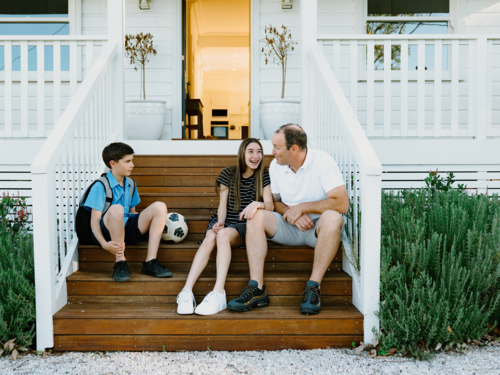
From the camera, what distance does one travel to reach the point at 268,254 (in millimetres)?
2670

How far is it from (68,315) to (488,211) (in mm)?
2864

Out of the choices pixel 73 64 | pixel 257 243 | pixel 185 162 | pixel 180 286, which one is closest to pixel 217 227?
pixel 257 243

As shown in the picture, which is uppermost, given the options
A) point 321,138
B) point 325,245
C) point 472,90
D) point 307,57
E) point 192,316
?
point 307,57

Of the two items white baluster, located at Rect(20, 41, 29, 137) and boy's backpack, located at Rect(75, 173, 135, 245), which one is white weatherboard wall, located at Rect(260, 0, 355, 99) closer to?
white baluster, located at Rect(20, 41, 29, 137)

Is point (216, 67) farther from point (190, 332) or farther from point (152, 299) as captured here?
point (190, 332)

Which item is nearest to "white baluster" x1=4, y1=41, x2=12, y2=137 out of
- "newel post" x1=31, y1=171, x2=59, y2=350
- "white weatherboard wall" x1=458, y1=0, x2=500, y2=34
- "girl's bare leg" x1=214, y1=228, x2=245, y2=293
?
"newel post" x1=31, y1=171, x2=59, y2=350

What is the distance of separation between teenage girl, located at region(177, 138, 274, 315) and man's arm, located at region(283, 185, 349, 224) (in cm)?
20

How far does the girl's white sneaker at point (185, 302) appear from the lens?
2215 millimetres

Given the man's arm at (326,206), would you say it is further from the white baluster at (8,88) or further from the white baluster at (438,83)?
the white baluster at (8,88)

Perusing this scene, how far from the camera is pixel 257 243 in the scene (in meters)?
2.40

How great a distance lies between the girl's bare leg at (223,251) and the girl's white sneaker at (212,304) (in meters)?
0.04

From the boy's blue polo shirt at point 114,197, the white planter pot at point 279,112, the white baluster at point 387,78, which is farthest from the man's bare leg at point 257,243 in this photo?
the white planter pot at point 279,112

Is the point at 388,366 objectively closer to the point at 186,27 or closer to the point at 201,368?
the point at 201,368

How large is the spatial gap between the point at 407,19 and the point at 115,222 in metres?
5.00
